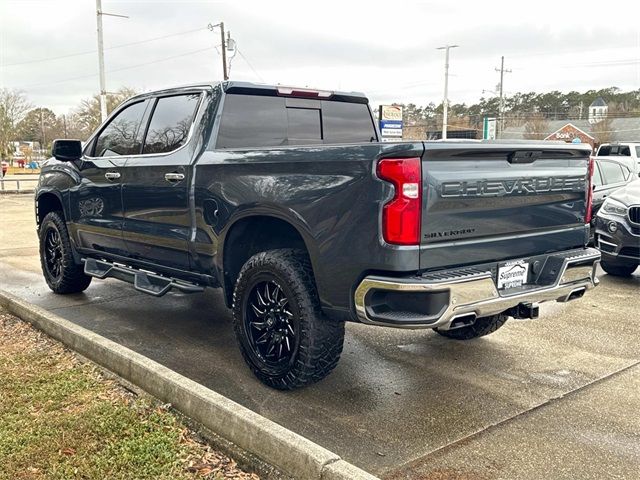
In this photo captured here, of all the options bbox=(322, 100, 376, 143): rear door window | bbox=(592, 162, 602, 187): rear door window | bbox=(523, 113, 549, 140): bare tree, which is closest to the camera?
→ bbox=(322, 100, 376, 143): rear door window

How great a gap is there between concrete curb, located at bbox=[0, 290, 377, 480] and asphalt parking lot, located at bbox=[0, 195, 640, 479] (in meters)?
0.43

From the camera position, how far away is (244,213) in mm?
3936

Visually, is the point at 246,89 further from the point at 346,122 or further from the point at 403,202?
the point at 403,202

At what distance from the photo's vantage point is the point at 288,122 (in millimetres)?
4945

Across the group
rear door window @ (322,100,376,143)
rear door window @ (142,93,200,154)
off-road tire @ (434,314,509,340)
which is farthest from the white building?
rear door window @ (142,93,200,154)

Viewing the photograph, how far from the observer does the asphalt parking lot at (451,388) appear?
3.09 m

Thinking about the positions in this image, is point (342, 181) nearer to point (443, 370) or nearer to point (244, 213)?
point (244, 213)

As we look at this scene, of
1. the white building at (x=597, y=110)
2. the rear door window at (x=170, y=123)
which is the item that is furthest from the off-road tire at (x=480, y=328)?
the white building at (x=597, y=110)

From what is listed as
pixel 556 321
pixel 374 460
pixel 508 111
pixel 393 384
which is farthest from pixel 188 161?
pixel 508 111

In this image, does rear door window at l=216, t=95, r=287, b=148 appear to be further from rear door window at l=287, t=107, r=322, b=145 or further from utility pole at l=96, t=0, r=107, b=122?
utility pole at l=96, t=0, r=107, b=122

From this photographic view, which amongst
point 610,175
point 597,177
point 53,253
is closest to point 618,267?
point 597,177

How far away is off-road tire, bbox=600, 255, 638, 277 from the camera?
7.50 m

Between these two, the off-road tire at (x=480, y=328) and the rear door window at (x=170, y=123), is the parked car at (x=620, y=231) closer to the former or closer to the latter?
the off-road tire at (x=480, y=328)

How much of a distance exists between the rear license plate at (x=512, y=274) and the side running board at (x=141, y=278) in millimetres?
2267
